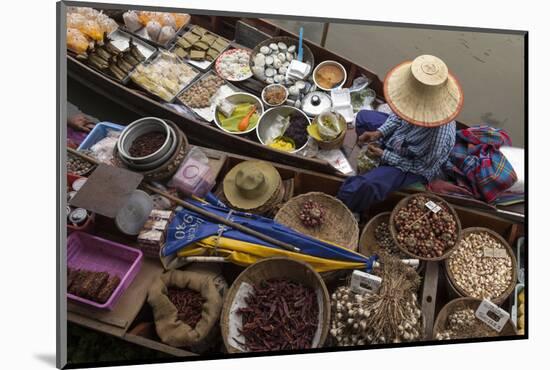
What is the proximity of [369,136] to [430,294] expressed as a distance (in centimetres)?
121

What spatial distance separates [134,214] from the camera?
2320 millimetres

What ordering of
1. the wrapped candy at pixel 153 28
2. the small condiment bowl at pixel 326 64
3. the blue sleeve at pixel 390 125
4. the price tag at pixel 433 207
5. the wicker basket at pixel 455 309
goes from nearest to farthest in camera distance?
the wicker basket at pixel 455 309 < the price tag at pixel 433 207 < the blue sleeve at pixel 390 125 < the small condiment bowl at pixel 326 64 < the wrapped candy at pixel 153 28

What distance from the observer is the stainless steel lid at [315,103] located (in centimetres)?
314

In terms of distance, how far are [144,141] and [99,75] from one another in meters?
0.99

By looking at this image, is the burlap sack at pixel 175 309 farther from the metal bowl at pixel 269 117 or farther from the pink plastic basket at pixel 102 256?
the metal bowl at pixel 269 117

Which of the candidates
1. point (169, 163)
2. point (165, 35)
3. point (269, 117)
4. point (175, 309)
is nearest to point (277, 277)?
point (175, 309)

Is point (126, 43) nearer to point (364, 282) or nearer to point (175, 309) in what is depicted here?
point (175, 309)

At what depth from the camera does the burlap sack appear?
2.03 m

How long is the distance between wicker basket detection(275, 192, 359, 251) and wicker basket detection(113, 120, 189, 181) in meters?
0.82

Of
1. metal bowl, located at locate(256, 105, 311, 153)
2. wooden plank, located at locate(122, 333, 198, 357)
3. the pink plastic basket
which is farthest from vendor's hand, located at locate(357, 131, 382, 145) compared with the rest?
wooden plank, located at locate(122, 333, 198, 357)

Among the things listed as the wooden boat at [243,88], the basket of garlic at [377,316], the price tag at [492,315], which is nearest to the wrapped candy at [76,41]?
the wooden boat at [243,88]

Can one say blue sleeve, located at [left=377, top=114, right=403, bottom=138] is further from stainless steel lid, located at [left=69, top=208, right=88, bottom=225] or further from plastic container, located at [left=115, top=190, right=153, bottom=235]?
stainless steel lid, located at [left=69, top=208, right=88, bottom=225]

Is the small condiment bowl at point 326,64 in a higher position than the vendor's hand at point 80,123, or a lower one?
higher

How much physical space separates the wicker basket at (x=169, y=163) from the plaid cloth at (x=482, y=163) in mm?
2003
